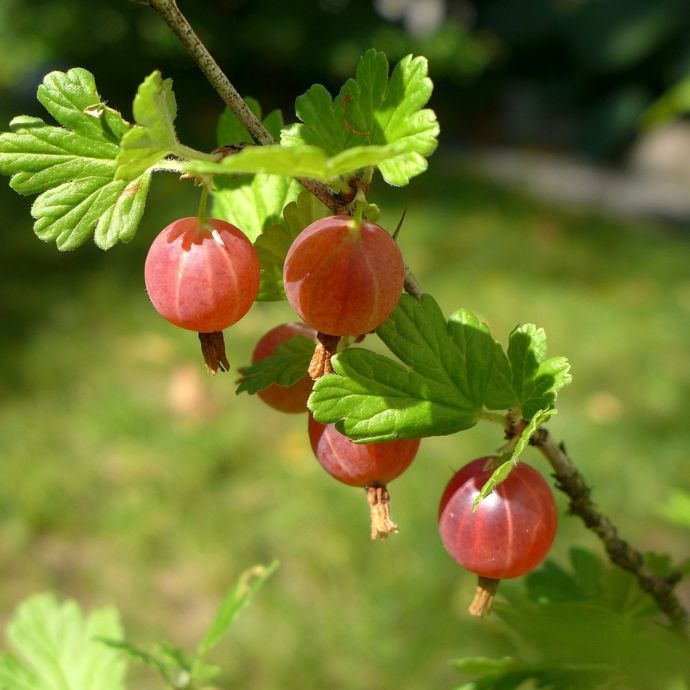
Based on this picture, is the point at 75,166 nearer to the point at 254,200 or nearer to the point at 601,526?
the point at 254,200

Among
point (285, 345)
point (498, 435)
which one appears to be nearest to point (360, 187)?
point (285, 345)

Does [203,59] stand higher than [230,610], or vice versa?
[203,59]

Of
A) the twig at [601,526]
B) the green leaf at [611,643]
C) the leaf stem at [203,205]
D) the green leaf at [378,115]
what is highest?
the green leaf at [378,115]

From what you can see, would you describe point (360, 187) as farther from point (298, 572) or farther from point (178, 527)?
point (178, 527)

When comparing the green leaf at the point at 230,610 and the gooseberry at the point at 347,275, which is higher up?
the gooseberry at the point at 347,275

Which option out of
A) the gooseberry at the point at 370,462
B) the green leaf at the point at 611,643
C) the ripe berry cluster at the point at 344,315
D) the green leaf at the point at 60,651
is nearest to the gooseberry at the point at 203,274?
the ripe berry cluster at the point at 344,315

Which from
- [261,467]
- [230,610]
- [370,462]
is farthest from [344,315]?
[261,467]

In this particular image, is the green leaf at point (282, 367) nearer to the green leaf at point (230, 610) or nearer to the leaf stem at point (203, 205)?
the leaf stem at point (203, 205)
